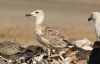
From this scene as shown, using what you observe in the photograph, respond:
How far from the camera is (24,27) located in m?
24.6

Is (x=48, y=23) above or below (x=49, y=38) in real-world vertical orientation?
below

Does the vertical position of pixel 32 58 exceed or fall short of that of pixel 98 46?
it falls short

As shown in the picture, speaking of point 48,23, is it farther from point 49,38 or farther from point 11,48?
point 11,48

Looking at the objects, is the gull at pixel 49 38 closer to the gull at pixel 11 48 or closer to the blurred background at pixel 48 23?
the gull at pixel 11 48

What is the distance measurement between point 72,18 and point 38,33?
20.9 meters

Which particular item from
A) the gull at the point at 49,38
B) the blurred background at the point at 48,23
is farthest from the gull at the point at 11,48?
the blurred background at the point at 48,23

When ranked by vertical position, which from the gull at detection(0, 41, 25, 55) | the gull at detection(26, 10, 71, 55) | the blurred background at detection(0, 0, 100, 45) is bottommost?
the blurred background at detection(0, 0, 100, 45)

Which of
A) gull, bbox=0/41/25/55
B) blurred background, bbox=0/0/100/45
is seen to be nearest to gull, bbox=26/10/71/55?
gull, bbox=0/41/25/55

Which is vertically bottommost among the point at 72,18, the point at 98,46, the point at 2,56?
the point at 72,18

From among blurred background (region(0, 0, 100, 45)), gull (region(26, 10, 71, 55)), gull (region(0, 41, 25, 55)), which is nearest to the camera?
gull (region(0, 41, 25, 55))

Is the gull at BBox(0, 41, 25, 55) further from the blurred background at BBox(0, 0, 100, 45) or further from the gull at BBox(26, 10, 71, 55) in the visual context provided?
the blurred background at BBox(0, 0, 100, 45)

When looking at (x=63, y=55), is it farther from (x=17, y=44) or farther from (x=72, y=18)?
(x=72, y=18)

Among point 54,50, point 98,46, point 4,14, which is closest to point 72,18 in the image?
point 4,14

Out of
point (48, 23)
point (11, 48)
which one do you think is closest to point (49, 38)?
point (11, 48)
